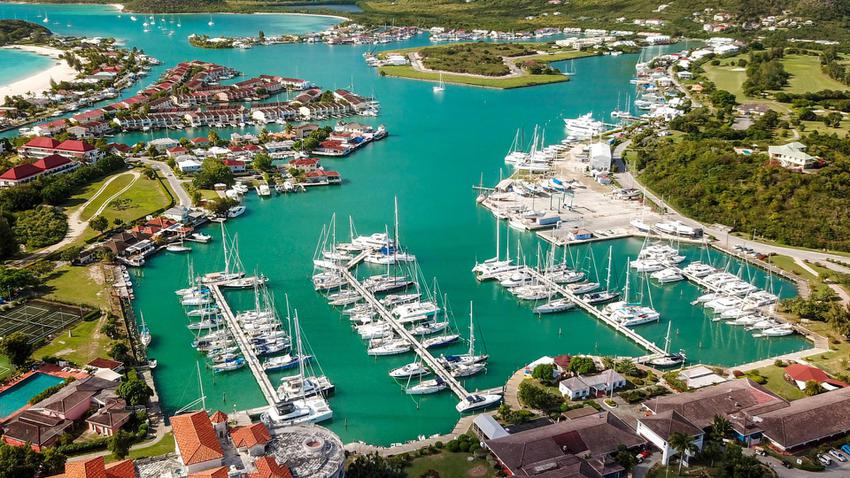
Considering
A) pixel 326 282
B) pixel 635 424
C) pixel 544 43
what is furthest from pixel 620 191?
pixel 544 43

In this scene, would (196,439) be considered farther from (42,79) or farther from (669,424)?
(42,79)

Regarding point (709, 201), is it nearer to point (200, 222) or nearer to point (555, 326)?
point (555, 326)

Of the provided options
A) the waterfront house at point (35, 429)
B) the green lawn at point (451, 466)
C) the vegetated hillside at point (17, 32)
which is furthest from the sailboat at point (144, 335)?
the vegetated hillside at point (17, 32)

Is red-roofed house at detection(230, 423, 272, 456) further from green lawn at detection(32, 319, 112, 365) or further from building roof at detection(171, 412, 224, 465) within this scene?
green lawn at detection(32, 319, 112, 365)

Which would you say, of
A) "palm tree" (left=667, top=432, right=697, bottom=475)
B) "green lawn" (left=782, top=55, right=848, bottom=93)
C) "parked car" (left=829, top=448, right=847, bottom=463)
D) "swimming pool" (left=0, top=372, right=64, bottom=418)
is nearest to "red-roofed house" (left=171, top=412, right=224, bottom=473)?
"swimming pool" (left=0, top=372, right=64, bottom=418)

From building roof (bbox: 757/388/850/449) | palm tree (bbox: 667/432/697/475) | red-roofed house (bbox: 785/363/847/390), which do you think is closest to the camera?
palm tree (bbox: 667/432/697/475)

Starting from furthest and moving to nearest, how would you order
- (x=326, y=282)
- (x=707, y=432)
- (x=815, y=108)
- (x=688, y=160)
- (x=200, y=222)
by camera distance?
(x=815, y=108), (x=688, y=160), (x=200, y=222), (x=326, y=282), (x=707, y=432)
